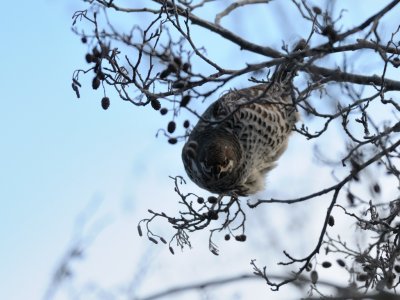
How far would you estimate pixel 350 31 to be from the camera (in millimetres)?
4770

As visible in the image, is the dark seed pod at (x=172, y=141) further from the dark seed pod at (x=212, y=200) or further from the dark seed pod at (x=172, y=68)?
the dark seed pod at (x=172, y=68)

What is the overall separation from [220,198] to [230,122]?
6.11 ft

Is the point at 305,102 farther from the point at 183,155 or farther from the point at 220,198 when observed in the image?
the point at 183,155

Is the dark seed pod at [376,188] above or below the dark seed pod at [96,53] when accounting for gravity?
above

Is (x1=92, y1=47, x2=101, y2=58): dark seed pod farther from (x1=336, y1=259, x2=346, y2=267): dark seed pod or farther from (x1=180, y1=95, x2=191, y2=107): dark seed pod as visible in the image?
(x1=336, y1=259, x2=346, y2=267): dark seed pod

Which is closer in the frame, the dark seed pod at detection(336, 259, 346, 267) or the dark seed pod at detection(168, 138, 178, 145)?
the dark seed pod at detection(168, 138, 178, 145)

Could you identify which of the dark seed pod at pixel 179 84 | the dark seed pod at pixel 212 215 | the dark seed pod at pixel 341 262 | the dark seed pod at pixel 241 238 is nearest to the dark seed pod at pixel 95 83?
the dark seed pod at pixel 179 84

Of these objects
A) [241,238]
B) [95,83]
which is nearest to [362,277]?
[241,238]

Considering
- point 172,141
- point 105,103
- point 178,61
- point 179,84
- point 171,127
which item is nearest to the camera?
point 179,84

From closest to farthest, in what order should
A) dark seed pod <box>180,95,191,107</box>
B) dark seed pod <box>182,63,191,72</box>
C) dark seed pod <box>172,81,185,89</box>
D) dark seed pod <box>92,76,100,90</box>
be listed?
dark seed pod <box>180,95,191,107</box>, dark seed pod <box>172,81,185,89</box>, dark seed pod <box>182,63,191,72</box>, dark seed pod <box>92,76,100,90</box>

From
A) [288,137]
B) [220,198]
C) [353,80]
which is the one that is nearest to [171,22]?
[353,80]

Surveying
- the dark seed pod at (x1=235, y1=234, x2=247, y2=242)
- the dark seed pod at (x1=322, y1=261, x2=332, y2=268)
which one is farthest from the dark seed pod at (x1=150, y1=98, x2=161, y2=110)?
the dark seed pod at (x1=322, y1=261, x2=332, y2=268)

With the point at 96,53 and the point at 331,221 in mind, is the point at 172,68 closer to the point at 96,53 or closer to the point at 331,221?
the point at 96,53

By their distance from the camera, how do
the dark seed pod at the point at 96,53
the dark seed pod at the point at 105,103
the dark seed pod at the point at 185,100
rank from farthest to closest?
the dark seed pod at the point at 105,103 → the dark seed pod at the point at 96,53 → the dark seed pod at the point at 185,100
